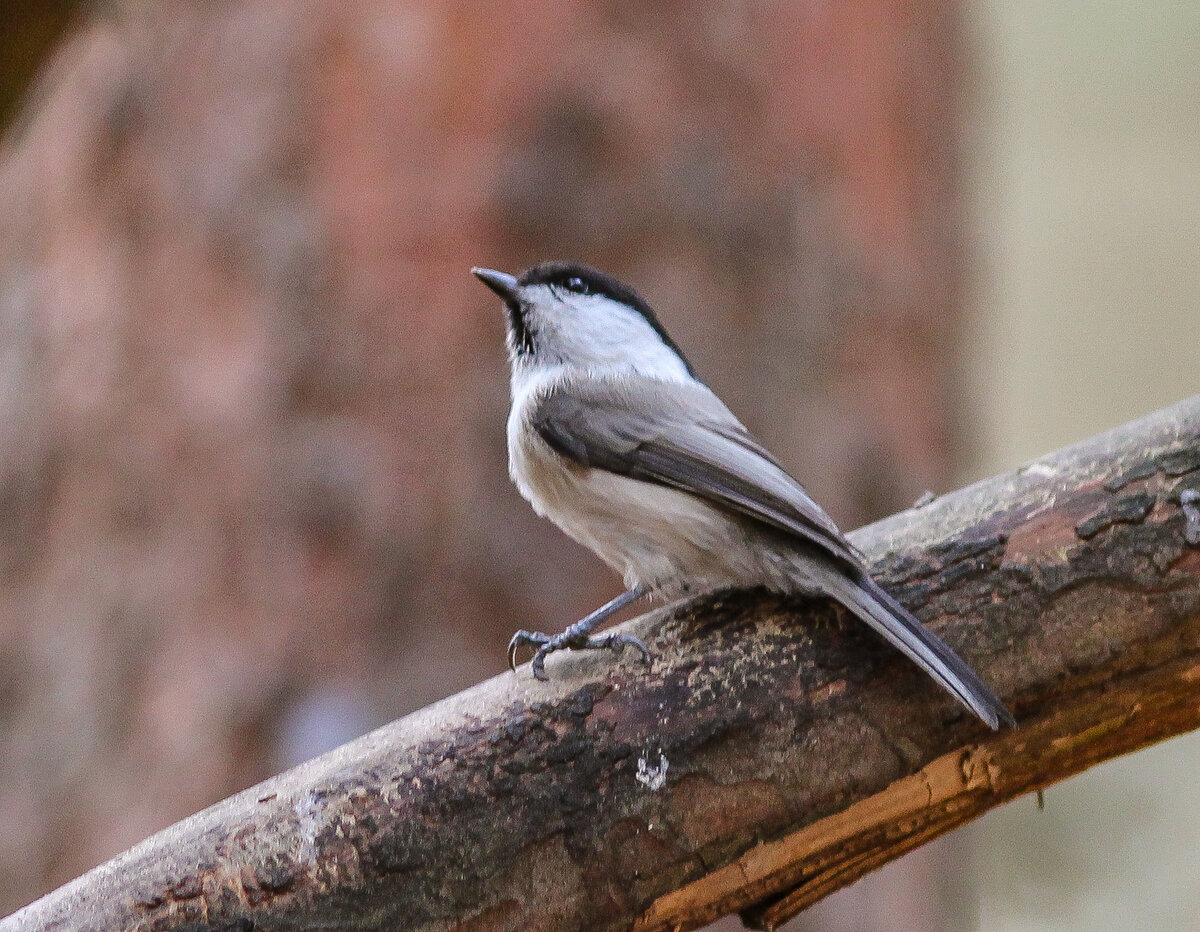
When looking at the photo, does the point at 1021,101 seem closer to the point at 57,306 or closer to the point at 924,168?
the point at 924,168

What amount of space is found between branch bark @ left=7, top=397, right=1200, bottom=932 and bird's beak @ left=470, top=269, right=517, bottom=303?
3.49 feet

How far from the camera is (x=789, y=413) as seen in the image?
3.33m

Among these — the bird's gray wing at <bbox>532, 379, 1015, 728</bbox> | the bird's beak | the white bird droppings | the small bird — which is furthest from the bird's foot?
the bird's beak

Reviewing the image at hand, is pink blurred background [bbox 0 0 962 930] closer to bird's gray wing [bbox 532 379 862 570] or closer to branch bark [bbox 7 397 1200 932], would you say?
bird's gray wing [bbox 532 379 862 570]

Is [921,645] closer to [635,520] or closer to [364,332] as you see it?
[635,520]

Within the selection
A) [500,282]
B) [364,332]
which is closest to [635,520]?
[500,282]

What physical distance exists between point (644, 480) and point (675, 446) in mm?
96

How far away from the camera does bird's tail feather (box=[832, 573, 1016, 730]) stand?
5.46 ft

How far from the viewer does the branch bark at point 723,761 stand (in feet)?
5.35

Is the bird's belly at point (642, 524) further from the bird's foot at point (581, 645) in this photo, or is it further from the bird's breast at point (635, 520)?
the bird's foot at point (581, 645)

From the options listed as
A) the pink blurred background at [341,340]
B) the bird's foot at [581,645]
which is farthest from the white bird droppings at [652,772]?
the pink blurred background at [341,340]

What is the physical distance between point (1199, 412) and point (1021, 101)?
5.95 meters

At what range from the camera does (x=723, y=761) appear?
5.65 feet

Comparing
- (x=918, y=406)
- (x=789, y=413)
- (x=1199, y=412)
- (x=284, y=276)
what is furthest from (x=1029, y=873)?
(x=284, y=276)
